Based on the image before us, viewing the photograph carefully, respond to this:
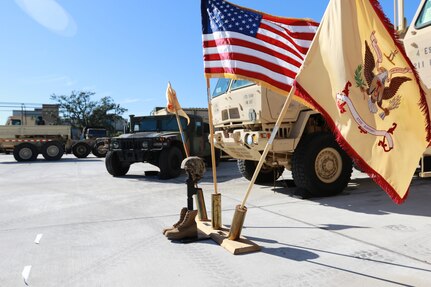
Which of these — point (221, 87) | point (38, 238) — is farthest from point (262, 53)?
point (221, 87)

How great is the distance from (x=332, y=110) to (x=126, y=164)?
8479 mm

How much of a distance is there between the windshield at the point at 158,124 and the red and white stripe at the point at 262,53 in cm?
713

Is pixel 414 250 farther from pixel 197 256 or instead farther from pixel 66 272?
pixel 66 272

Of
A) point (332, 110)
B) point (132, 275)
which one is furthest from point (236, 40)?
point (132, 275)

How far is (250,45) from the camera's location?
4.15m

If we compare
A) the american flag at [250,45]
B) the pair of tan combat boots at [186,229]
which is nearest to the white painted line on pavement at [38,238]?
the pair of tan combat boots at [186,229]

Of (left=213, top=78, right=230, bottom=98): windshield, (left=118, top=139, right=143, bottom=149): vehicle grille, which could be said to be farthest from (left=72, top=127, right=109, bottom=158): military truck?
(left=213, top=78, right=230, bottom=98): windshield

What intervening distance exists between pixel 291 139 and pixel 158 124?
5837 mm

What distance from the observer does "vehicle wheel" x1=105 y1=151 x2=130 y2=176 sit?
10867mm

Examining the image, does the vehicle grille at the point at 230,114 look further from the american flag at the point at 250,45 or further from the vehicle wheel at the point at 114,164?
the vehicle wheel at the point at 114,164

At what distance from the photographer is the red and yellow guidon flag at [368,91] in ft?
10.8

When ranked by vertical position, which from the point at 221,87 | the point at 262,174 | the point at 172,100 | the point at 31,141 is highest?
the point at 221,87

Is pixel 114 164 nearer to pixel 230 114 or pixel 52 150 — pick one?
pixel 230 114

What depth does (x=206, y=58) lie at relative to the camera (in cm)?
427
